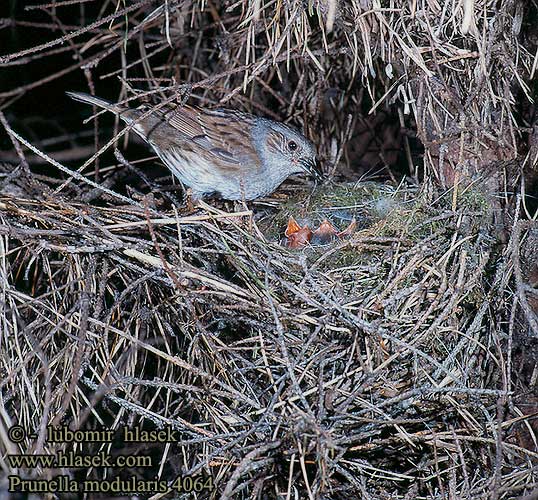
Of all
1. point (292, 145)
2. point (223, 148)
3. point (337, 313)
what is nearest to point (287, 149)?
point (292, 145)

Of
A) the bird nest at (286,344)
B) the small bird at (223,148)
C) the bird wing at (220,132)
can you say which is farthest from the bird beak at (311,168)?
the bird nest at (286,344)

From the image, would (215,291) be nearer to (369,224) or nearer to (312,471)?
(312,471)

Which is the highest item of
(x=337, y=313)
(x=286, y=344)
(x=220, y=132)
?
(x=220, y=132)

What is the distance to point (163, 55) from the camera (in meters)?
4.80

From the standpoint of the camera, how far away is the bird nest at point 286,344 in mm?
2811

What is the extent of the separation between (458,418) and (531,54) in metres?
1.38

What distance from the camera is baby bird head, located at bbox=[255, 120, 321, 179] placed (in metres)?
4.07

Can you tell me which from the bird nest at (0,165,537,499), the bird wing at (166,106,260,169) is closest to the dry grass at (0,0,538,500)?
the bird nest at (0,165,537,499)

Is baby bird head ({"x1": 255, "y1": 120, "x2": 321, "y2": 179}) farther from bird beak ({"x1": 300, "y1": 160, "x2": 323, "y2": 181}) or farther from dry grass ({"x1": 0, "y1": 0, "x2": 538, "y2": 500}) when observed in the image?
dry grass ({"x1": 0, "y1": 0, "x2": 538, "y2": 500})

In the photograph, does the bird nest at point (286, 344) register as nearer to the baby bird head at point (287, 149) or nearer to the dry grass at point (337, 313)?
the dry grass at point (337, 313)

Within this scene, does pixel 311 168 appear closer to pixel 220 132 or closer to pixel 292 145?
pixel 292 145

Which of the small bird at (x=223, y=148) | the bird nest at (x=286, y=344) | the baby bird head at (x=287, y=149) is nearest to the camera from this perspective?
the bird nest at (x=286, y=344)

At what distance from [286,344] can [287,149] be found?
1.34m

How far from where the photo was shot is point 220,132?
159 inches
